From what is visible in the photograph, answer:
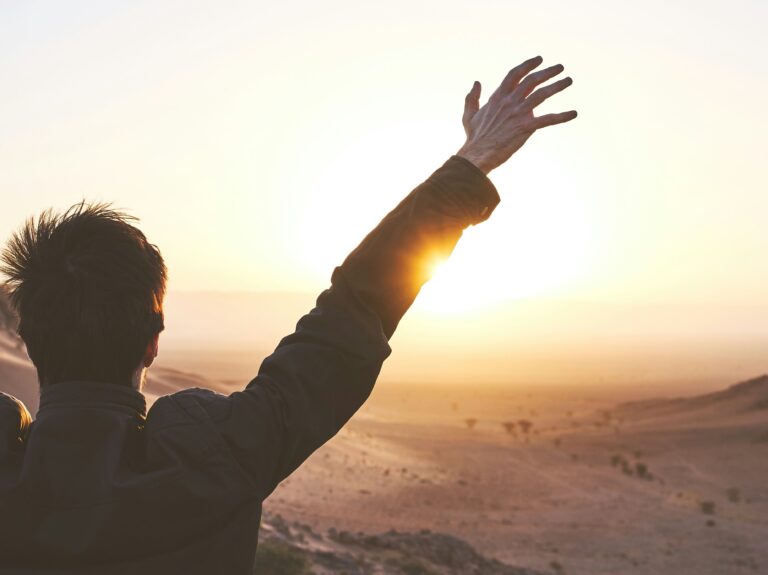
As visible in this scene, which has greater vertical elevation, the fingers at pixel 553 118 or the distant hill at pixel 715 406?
the distant hill at pixel 715 406

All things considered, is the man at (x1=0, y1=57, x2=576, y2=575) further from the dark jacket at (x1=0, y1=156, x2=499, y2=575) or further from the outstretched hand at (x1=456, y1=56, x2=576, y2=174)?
the outstretched hand at (x1=456, y1=56, x2=576, y2=174)

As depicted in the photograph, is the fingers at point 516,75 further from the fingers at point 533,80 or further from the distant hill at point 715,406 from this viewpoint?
the distant hill at point 715,406

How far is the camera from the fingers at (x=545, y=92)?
214 cm

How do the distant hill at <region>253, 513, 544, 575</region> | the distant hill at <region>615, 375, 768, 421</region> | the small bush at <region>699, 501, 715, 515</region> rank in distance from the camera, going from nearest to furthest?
the distant hill at <region>253, 513, 544, 575</region>
the small bush at <region>699, 501, 715, 515</region>
the distant hill at <region>615, 375, 768, 421</region>

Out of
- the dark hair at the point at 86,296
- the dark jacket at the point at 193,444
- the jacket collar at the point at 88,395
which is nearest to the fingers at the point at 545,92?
the dark jacket at the point at 193,444

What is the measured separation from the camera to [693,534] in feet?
68.2

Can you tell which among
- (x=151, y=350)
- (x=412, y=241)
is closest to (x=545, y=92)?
(x=412, y=241)

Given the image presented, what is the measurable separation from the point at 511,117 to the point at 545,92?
10 cm

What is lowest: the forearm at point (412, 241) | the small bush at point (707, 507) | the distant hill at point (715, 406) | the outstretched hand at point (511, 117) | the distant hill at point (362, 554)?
the distant hill at point (362, 554)

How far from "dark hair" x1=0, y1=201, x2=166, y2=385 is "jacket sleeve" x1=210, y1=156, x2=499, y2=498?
23cm

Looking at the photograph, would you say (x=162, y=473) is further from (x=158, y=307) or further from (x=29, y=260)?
(x=29, y=260)

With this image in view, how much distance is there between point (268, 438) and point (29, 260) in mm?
580

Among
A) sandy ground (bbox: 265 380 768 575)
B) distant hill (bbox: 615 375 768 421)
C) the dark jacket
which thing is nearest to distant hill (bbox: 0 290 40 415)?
sandy ground (bbox: 265 380 768 575)

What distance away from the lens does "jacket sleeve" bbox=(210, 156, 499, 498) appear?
166 centimetres
